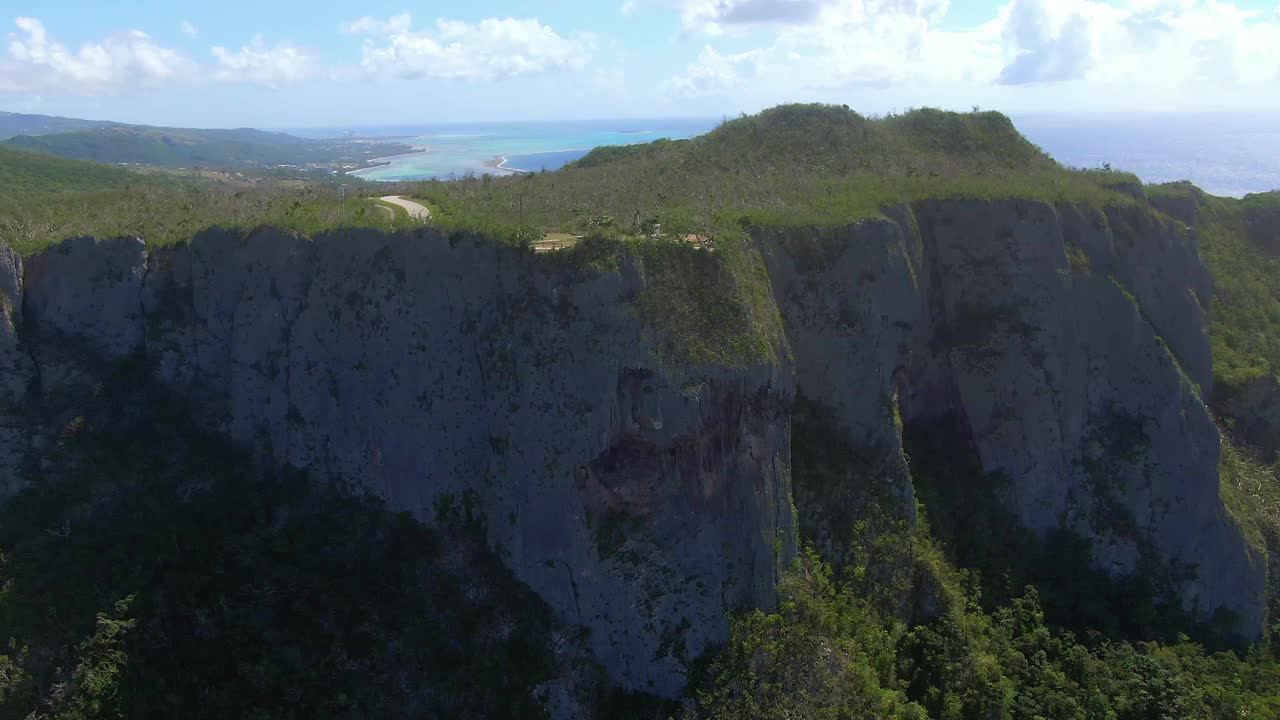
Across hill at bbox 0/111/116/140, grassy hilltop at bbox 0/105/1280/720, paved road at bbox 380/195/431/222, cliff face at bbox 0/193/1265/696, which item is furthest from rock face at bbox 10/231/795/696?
hill at bbox 0/111/116/140

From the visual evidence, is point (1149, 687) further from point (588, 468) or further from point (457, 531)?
point (457, 531)

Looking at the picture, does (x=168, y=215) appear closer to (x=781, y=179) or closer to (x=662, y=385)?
(x=662, y=385)

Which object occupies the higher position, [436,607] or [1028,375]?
[1028,375]

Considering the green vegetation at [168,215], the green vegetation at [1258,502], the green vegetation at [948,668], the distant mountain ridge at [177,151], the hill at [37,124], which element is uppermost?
the hill at [37,124]

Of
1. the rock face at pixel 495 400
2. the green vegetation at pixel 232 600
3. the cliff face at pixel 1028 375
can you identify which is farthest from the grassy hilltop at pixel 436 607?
the cliff face at pixel 1028 375

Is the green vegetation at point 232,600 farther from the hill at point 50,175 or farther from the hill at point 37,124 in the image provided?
the hill at point 37,124

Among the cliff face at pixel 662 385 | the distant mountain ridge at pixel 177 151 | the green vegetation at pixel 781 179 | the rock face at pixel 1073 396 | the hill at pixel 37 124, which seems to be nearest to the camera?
the cliff face at pixel 662 385

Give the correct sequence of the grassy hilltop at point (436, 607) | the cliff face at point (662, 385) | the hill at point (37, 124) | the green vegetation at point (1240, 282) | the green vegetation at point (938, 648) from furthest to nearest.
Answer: the hill at point (37, 124), the green vegetation at point (1240, 282), the cliff face at point (662, 385), the green vegetation at point (938, 648), the grassy hilltop at point (436, 607)

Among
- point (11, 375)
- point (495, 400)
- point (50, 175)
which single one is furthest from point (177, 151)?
point (495, 400)
